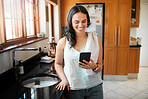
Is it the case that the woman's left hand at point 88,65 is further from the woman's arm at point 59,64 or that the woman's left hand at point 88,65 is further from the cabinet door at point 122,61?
the cabinet door at point 122,61

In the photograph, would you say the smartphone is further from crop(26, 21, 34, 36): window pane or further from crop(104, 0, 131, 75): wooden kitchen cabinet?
crop(104, 0, 131, 75): wooden kitchen cabinet

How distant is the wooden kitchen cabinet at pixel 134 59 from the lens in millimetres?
3856

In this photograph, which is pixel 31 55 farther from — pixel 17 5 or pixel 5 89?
pixel 5 89

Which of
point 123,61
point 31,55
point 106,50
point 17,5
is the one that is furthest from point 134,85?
point 17,5

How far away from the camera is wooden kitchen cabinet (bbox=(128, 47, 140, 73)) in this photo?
152 inches

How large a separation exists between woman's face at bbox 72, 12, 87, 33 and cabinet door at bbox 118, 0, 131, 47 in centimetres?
277

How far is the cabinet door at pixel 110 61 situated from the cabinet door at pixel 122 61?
0.33 feet

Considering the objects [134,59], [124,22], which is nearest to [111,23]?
[124,22]

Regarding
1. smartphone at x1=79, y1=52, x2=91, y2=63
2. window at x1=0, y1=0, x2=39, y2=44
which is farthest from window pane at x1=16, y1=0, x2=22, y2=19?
smartphone at x1=79, y1=52, x2=91, y2=63

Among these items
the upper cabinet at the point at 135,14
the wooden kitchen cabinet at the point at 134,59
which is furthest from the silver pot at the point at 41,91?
the upper cabinet at the point at 135,14

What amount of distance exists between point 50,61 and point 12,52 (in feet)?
2.55

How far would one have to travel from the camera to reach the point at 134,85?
3.57 meters

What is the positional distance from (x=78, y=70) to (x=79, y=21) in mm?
355

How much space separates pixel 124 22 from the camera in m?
3.66
